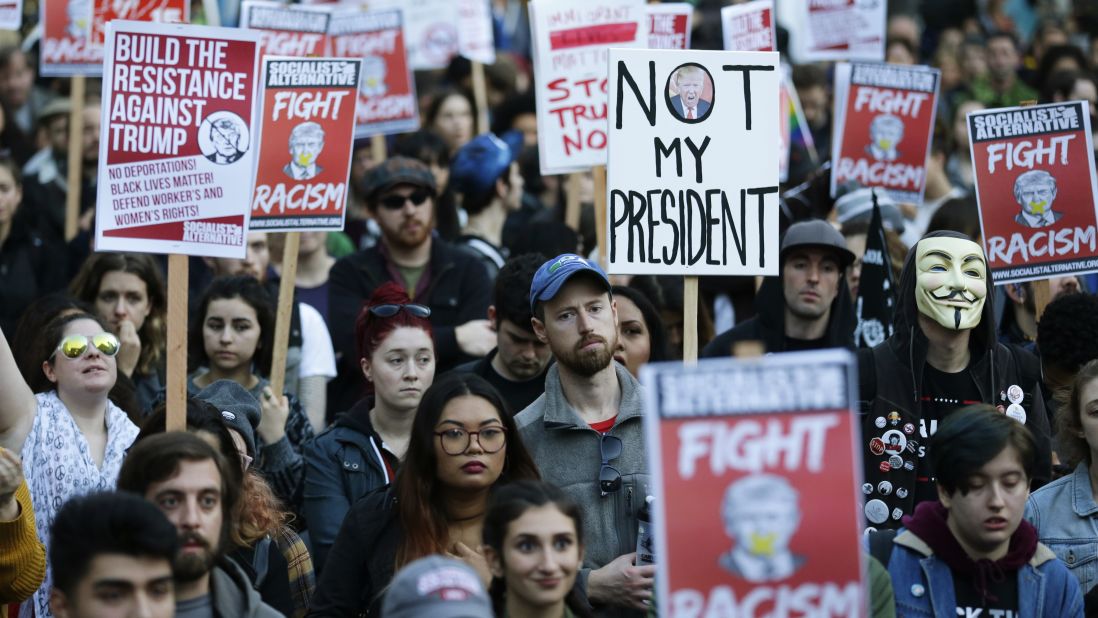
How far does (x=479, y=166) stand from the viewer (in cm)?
1106

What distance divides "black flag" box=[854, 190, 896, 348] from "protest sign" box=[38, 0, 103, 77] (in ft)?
18.3

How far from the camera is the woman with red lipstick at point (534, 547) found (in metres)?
5.44

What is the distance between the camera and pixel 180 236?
731 centimetres

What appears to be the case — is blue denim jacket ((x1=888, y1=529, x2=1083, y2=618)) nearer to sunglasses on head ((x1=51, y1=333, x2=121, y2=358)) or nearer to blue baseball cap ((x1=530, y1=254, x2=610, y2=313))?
blue baseball cap ((x1=530, y1=254, x2=610, y2=313))

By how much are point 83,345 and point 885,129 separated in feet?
18.3

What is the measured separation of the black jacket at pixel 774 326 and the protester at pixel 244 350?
6.57 feet

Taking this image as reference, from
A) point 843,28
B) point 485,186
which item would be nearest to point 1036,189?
point 485,186

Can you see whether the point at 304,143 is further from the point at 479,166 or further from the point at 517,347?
the point at 479,166

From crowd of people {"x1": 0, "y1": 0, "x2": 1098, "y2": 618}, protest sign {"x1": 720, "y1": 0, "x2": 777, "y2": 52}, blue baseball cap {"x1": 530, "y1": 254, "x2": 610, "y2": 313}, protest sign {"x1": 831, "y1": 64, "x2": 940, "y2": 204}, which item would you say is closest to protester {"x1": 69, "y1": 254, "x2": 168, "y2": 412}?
crowd of people {"x1": 0, "y1": 0, "x2": 1098, "y2": 618}

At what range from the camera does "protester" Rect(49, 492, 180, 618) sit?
500 cm

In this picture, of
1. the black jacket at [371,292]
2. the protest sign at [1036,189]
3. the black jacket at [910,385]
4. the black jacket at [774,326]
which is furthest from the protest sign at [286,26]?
the black jacket at [910,385]

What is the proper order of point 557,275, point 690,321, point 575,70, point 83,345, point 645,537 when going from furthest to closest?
point 575,70 < point 83,345 < point 690,321 < point 557,275 < point 645,537

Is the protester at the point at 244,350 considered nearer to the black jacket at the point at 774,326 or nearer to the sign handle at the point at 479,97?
the black jacket at the point at 774,326

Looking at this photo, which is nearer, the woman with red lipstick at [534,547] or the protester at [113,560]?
the protester at [113,560]
